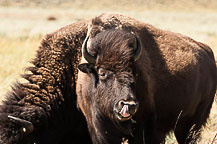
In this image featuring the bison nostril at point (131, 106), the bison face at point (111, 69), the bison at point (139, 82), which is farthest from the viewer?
A: the bison at point (139, 82)

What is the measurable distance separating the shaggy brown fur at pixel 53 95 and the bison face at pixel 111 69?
2.22 ft

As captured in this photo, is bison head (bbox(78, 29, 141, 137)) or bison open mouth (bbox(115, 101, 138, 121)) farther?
bison head (bbox(78, 29, 141, 137))

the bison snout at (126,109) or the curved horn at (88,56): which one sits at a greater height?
the curved horn at (88,56)

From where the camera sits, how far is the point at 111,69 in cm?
589

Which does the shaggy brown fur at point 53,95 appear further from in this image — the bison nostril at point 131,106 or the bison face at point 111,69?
the bison nostril at point 131,106

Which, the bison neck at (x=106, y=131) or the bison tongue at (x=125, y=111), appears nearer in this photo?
the bison tongue at (x=125, y=111)

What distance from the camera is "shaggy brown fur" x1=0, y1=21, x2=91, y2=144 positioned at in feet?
21.5

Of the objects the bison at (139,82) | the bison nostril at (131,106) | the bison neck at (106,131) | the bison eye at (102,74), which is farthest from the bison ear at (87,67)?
the bison nostril at (131,106)

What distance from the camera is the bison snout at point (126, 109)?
17.8ft

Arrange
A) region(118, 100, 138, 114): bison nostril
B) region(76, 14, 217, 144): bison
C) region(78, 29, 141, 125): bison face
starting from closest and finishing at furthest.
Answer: region(118, 100, 138, 114): bison nostril, region(78, 29, 141, 125): bison face, region(76, 14, 217, 144): bison

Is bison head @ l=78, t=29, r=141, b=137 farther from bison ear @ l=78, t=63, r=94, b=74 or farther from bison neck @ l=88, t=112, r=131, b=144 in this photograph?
bison neck @ l=88, t=112, r=131, b=144

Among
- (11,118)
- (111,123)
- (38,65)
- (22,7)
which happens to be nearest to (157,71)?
(111,123)

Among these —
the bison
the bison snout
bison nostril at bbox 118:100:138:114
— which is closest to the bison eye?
the bison

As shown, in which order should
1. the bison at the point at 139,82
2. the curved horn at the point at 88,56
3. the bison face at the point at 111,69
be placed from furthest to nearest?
the curved horn at the point at 88,56
the bison at the point at 139,82
the bison face at the point at 111,69
